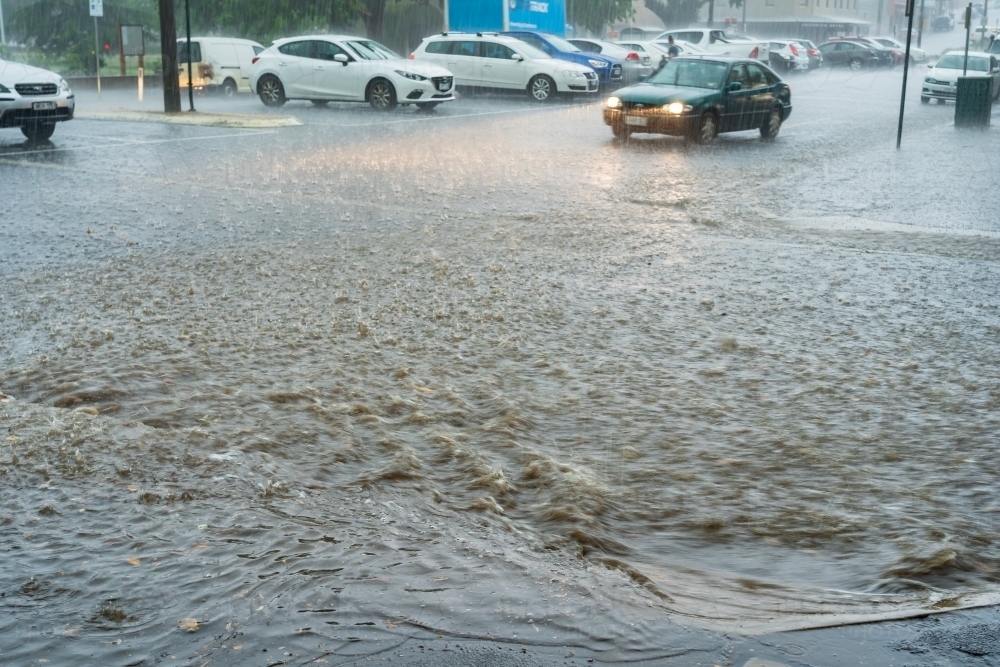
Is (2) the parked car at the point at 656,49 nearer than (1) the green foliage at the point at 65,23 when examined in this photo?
Yes

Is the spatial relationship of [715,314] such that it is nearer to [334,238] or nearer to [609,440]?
[609,440]

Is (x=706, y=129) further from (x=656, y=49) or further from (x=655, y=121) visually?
(x=656, y=49)

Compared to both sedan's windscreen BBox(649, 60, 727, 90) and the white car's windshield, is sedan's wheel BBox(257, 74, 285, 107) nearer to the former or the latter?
the white car's windshield

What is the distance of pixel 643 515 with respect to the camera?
160 inches

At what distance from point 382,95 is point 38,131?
8.73 meters

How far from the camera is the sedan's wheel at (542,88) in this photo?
1108 inches

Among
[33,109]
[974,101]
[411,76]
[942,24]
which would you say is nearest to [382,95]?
[411,76]

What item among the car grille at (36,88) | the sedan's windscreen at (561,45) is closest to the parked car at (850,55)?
the sedan's windscreen at (561,45)

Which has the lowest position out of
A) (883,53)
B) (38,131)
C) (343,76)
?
(38,131)

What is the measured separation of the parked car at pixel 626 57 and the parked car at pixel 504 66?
4426mm

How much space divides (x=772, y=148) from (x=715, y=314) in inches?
465

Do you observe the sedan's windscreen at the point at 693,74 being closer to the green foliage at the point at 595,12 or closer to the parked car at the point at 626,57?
the parked car at the point at 626,57

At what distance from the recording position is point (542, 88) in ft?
92.8

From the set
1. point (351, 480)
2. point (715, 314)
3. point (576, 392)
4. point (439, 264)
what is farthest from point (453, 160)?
point (351, 480)
